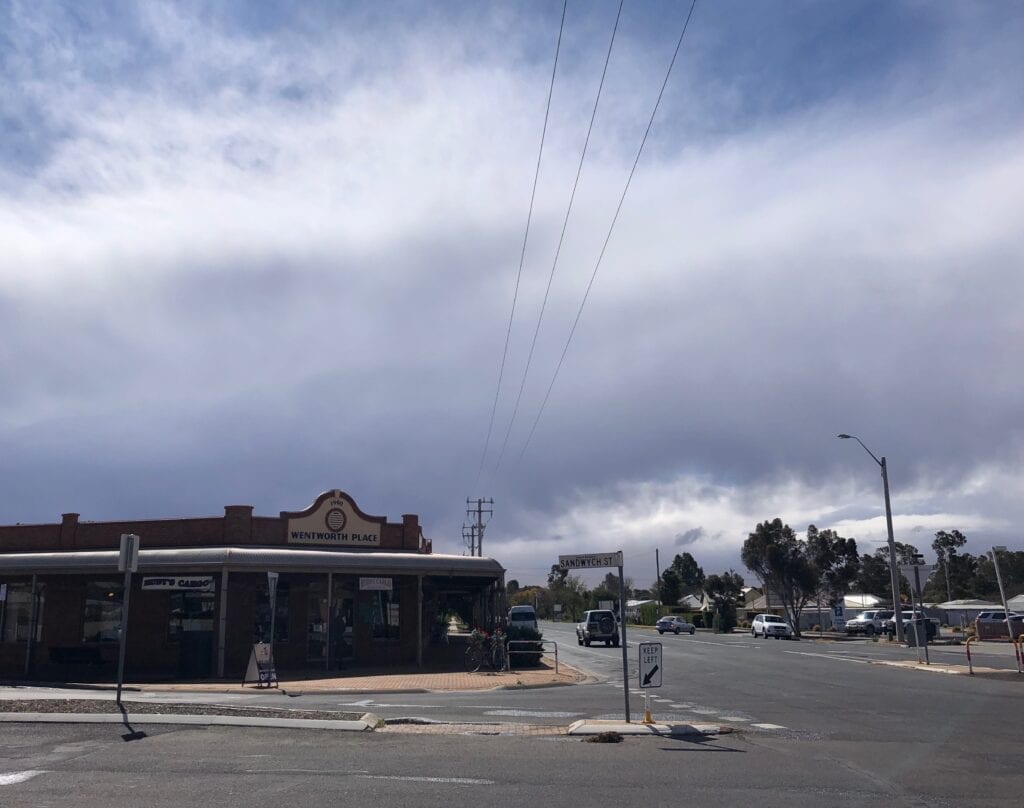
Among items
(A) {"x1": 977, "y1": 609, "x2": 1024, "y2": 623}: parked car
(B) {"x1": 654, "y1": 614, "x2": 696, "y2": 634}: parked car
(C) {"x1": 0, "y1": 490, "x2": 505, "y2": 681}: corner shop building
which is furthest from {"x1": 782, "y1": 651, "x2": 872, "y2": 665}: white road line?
(B) {"x1": 654, "y1": 614, "x2": 696, "y2": 634}: parked car

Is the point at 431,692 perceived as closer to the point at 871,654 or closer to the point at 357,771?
the point at 357,771

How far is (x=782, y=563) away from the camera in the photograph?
66.4m

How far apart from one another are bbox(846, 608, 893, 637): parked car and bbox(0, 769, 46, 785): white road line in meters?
57.3

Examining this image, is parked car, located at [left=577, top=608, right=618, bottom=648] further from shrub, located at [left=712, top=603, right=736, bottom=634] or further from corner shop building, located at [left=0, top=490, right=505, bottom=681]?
shrub, located at [left=712, top=603, right=736, bottom=634]

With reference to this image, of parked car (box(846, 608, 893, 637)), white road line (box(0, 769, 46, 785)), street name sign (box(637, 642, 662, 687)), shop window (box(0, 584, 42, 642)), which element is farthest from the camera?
parked car (box(846, 608, 893, 637))

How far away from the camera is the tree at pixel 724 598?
73875mm

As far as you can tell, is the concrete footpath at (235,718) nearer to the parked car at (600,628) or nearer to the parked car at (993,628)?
the parked car at (600,628)

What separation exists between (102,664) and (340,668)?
7315 mm

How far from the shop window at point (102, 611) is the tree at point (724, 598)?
52199mm

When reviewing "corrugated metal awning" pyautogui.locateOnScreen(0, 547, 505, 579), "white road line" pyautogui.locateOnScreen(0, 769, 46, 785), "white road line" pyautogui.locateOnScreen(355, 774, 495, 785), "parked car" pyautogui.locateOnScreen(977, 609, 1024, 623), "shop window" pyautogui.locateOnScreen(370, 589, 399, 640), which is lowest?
"white road line" pyautogui.locateOnScreen(355, 774, 495, 785)

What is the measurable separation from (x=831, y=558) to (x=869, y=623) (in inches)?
262

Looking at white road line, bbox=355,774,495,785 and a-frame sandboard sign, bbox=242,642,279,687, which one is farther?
a-frame sandboard sign, bbox=242,642,279,687

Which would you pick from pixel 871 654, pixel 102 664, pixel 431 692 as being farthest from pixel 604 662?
pixel 102 664

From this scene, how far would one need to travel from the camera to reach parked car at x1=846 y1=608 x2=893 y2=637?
6053cm
